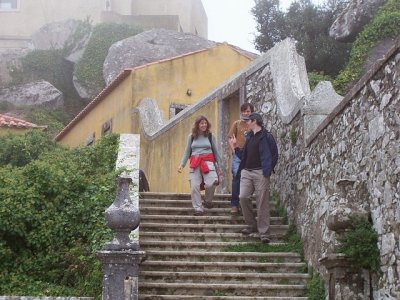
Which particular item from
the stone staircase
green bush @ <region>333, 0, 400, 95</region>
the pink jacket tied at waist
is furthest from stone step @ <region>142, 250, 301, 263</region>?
green bush @ <region>333, 0, 400, 95</region>

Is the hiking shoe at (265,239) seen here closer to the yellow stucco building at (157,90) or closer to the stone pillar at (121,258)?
the stone pillar at (121,258)

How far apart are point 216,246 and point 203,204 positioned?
144 centimetres

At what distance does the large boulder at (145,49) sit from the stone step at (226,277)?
18.2 metres

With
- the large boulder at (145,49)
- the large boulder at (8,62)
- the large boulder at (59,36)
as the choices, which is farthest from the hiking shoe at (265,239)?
the large boulder at (59,36)

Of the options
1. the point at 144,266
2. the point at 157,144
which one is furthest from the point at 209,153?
the point at 157,144

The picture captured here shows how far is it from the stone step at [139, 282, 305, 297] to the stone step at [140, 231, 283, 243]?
1219mm

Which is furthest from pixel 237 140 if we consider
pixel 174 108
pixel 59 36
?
pixel 59 36

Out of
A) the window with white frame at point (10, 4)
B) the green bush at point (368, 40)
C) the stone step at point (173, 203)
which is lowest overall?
the stone step at point (173, 203)

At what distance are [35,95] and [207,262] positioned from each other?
21841 mm

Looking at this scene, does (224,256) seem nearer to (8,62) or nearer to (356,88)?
(356,88)

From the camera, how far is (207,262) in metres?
9.21

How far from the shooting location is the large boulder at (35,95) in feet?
97.0

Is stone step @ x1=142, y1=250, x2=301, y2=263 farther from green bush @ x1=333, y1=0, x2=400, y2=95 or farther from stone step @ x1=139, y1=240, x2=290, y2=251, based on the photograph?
green bush @ x1=333, y1=0, x2=400, y2=95

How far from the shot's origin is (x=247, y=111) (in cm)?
1059
